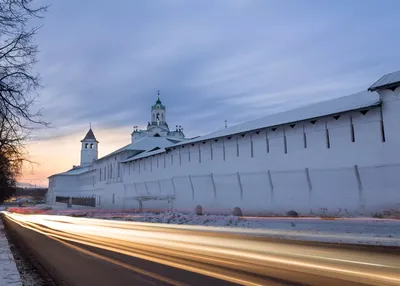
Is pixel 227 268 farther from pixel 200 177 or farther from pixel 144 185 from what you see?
pixel 144 185

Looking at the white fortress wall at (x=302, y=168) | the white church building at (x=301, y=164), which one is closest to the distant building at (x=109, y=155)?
the white church building at (x=301, y=164)

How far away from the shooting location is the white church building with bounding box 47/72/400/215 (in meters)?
18.9

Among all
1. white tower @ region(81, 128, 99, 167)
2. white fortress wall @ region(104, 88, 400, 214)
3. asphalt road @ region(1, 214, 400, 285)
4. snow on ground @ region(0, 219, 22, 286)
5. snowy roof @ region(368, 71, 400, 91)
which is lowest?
asphalt road @ region(1, 214, 400, 285)

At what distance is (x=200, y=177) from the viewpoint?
31.6m

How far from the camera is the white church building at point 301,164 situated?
18.9 meters

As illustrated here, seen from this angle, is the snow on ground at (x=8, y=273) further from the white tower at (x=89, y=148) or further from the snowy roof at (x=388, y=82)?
the white tower at (x=89, y=148)

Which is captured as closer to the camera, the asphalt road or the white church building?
the asphalt road

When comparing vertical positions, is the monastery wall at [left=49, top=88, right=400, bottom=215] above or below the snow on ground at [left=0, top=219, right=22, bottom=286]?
above

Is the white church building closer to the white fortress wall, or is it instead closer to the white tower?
the white fortress wall

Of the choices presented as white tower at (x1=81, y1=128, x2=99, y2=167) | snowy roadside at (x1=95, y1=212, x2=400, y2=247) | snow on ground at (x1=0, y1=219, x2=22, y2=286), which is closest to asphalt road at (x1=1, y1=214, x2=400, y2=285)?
snow on ground at (x1=0, y1=219, x2=22, y2=286)

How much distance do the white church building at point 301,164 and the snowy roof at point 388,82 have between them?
0.14ft

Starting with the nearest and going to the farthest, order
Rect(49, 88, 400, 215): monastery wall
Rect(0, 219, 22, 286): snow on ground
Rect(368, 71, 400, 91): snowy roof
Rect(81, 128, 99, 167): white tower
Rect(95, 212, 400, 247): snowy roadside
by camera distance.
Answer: Rect(0, 219, 22, 286): snow on ground, Rect(95, 212, 400, 247): snowy roadside, Rect(368, 71, 400, 91): snowy roof, Rect(49, 88, 400, 215): monastery wall, Rect(81, 128, 99, 167): white tower

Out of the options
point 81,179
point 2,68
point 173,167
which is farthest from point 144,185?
point 81,179

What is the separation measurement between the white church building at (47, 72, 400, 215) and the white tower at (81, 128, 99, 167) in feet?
213
